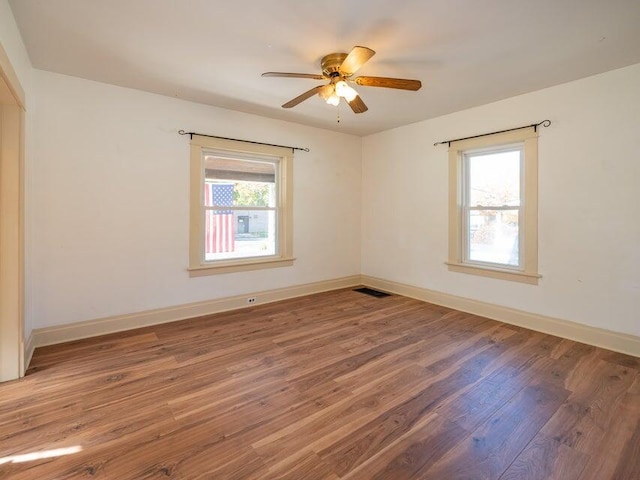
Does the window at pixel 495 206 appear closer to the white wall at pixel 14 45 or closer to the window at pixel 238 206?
the window at pixel 238 206

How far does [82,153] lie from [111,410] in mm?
2478

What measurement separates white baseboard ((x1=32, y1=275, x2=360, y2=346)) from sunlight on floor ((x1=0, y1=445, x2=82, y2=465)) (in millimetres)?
1647

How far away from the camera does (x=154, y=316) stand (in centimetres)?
360

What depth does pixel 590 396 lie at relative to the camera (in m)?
2.21

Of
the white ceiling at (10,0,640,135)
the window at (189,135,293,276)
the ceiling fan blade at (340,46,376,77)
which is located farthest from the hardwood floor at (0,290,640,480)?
the white ceiling at (10,0,640,135)

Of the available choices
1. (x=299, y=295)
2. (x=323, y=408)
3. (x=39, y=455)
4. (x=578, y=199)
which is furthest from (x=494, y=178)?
(x=39, y=455)

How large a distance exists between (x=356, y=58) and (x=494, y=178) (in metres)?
2.66

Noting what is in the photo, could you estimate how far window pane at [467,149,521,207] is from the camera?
3.77 metres

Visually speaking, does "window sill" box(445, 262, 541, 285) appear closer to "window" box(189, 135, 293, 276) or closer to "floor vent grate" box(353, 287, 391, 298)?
"floor vent grate" box(353, 287, 391, 298)

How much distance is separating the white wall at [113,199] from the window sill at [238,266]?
89 mm

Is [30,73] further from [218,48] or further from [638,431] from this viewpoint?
[638,431]

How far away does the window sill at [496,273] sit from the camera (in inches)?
140

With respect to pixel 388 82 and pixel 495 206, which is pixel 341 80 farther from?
pixel 495 206

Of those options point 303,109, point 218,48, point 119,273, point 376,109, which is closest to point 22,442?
point 119,273
